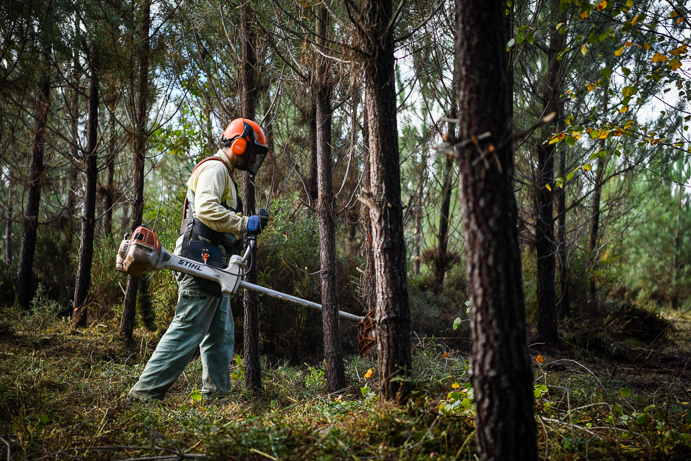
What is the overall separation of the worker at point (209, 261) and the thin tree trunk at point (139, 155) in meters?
2.07

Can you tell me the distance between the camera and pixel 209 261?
11.4ft

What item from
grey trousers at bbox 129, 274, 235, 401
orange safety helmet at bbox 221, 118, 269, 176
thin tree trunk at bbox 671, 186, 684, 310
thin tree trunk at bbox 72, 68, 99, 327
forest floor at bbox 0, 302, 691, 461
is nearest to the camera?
forest floor at bbox 0, 302, 691, 461

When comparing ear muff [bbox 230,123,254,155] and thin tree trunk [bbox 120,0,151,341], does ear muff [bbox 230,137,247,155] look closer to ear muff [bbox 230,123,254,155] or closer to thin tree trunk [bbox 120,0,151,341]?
ear muff [bbox 230,123,254,155]

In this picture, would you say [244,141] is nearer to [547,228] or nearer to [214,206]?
[214,206]

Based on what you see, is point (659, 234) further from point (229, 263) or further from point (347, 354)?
point (229, 263)

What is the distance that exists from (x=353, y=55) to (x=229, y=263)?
5.74ft

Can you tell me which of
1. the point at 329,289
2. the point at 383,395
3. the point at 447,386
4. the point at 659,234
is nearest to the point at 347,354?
the point at 329,289

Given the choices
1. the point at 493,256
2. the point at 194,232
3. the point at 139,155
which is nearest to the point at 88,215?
the point at 139,155

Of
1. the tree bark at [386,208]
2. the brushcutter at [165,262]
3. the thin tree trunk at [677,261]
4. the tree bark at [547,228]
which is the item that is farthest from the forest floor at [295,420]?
the thin tree trunk at [677,261]

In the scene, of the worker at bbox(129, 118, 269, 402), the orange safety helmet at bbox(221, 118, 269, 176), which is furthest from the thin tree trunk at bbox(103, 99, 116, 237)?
the worker at bbox(129, 118, 269, 402)

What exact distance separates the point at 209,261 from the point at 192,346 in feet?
2.02

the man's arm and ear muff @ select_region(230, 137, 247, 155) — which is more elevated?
ear muff @ select_region(230, 137, 247, 155)

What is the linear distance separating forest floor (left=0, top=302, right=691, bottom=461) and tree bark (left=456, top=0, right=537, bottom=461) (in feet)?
1.22

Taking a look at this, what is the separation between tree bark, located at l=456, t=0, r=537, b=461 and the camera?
1507 mm
